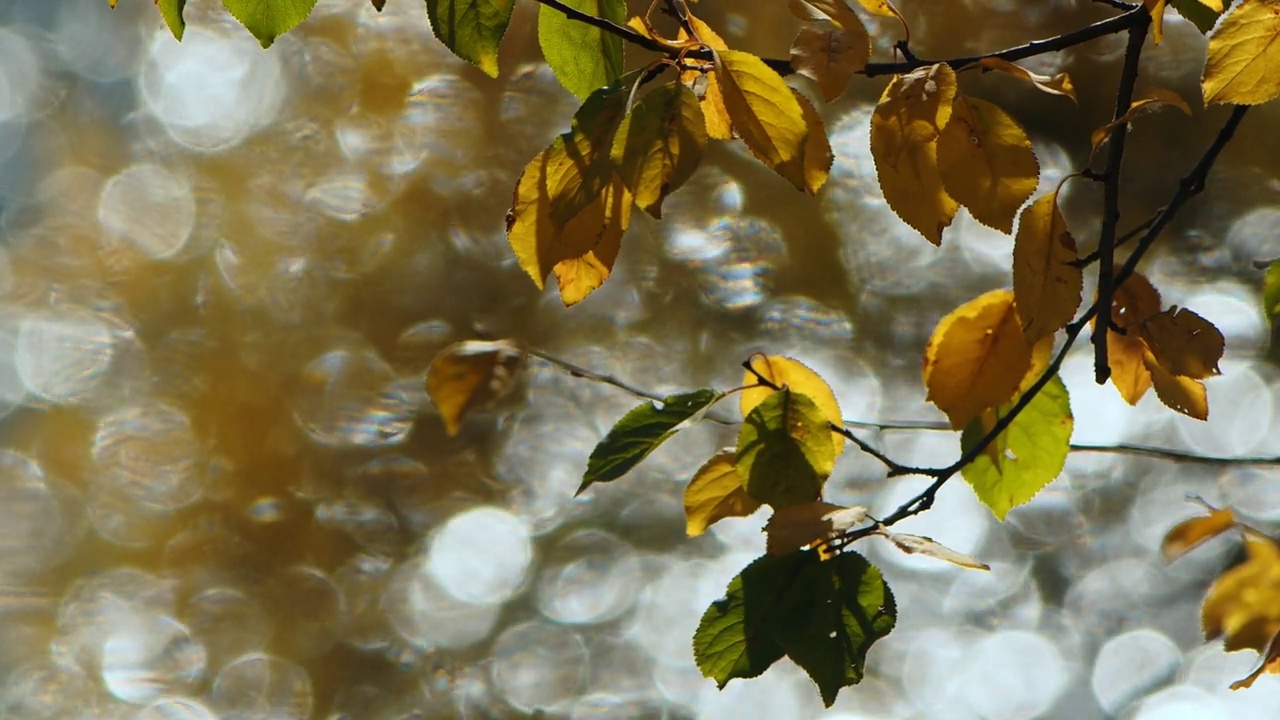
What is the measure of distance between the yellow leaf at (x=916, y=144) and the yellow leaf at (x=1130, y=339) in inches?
8.2

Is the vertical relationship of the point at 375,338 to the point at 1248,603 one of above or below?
above

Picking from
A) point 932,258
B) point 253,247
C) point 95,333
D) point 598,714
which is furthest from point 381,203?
point 598,714

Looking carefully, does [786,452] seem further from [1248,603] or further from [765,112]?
[1248,603]

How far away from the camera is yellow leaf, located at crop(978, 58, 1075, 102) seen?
58 centimetres

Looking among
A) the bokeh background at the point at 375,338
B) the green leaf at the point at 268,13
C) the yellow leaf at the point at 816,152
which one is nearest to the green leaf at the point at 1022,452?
the yellow leaf at the point at 816,152

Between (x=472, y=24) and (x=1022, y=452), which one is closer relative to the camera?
(x=472, y=24)

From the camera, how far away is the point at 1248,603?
3.39ft

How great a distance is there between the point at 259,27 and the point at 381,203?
2.91 meters

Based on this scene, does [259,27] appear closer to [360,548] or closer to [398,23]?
[398,23]

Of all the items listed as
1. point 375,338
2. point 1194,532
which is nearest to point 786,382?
point 1194,532

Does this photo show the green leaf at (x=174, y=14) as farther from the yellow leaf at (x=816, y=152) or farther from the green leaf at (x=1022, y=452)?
the green leaf at (x=1022, y=452)

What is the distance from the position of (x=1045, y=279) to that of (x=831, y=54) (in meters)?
0.17

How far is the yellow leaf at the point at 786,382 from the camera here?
0.76 m

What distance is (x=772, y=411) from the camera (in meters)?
0.64
